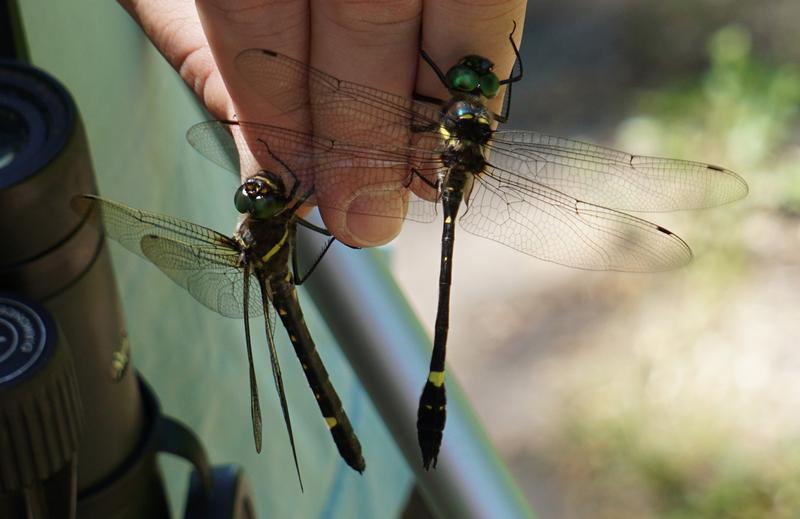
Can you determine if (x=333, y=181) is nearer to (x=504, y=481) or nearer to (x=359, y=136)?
(x=359, y=136)

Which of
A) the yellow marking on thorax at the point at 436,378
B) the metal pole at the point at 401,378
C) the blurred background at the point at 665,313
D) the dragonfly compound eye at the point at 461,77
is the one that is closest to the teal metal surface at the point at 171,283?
the metal pole at the point at 401,378

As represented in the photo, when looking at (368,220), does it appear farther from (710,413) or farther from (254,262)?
(710,413)

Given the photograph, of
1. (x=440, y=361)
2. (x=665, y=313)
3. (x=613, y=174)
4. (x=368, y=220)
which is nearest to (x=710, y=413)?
(x=665, y=313)

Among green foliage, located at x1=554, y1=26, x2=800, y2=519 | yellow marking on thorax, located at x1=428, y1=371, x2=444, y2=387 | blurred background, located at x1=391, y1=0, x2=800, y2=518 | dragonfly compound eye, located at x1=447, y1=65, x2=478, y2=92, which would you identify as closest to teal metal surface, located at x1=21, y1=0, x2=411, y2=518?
yellow marking on thorax, located at x1=428, y1=371, x2=444, y2=387

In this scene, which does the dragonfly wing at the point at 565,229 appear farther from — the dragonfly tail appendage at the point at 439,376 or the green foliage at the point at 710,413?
the green foliage at the point at 710,413

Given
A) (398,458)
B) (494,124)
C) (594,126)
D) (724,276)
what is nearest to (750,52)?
(594,126)

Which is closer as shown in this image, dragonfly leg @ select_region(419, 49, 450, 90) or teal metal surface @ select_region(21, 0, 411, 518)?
dragonfly leg @ select_region(419, 49, 450, 90)

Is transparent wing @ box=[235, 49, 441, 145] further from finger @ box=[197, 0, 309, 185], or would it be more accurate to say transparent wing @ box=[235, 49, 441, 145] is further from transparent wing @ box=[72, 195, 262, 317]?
transparent wing @ box=[72, 195, 262, 317]
